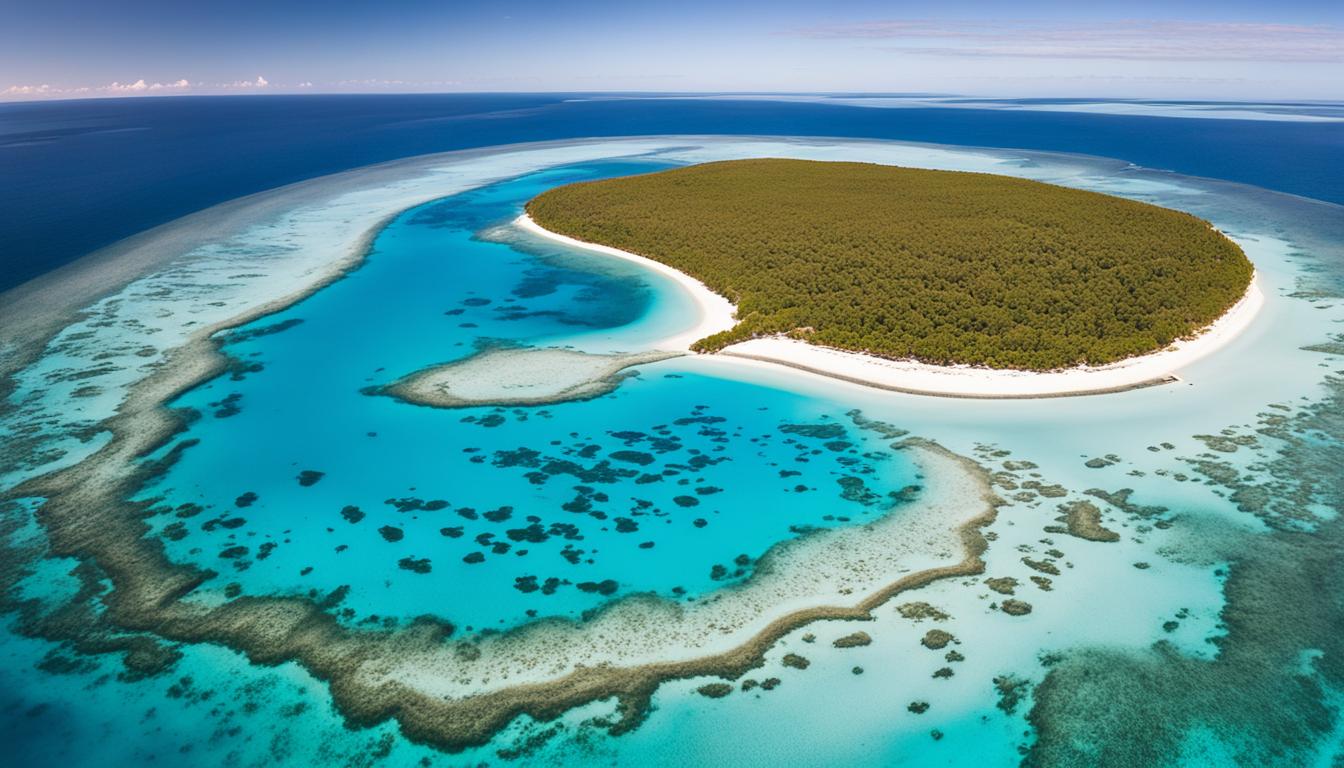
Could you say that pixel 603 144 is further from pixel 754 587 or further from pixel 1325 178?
pixel 754 587

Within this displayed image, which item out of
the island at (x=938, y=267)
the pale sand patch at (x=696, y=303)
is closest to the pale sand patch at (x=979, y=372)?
the island at (x=938, y=267)

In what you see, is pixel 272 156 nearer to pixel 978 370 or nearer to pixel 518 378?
pixel 518 378

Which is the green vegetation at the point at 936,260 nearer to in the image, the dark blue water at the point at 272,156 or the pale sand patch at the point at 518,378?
the pale sand patch at the point at 518,378

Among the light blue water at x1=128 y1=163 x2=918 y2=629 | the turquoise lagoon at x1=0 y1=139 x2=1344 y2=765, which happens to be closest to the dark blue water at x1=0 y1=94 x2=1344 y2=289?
the light blue water at x1=128 y1=163 x2=918 y2=629

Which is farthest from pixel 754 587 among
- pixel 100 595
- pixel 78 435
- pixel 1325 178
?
pixel 1325 178

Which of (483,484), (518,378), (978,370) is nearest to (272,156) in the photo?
(518,378)

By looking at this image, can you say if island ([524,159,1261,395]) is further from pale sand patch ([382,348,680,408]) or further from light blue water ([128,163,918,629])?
light blue water ([128,163,918,629])
